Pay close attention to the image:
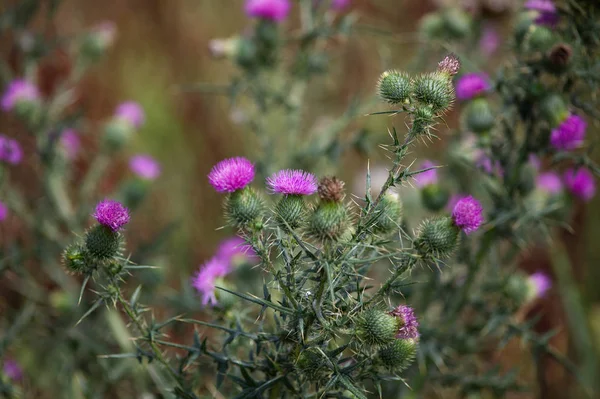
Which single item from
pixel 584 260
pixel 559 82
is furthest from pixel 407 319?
pixel 584 260

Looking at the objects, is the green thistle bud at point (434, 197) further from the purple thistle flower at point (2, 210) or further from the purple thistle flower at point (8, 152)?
the purple thistle flower at point (2, 210)

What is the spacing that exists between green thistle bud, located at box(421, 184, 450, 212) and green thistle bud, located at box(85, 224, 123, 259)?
1584 mm

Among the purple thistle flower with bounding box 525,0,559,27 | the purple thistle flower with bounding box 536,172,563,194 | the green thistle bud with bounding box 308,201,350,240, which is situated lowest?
the purple thistle flower with bounding box 536,172,563,194

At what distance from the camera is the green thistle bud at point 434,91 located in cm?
168

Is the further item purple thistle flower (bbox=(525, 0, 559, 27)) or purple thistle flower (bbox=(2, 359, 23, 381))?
purple thistle flower (bbox=(2, 359, 23, 381))

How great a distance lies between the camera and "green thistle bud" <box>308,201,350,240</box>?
163cm

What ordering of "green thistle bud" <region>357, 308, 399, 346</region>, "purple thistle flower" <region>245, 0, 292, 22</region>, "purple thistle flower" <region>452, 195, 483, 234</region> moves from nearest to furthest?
"green thistle bud" <region>357, 308, 399, 346</region> < "purple thistle flower" <region>452, 195, 483, 234</region> < "purple thistle flower" <region>245, 0, 292, 22</region>

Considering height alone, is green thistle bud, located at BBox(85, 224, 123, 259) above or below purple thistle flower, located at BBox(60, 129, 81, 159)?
below

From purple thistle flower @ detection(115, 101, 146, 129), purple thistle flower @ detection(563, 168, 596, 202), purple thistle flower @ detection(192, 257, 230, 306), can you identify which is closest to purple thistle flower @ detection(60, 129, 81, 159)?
purple thistle flower @ detection(115, 101, 146, 129)

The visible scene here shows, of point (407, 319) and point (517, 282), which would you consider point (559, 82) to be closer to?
point (517, 282)

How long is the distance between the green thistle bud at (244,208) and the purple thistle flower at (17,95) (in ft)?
6.68

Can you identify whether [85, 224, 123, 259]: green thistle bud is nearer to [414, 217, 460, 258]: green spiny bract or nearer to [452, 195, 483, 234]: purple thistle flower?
[414, 217, 460, 258]: green spiny bract

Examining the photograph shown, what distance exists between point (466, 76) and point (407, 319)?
1.65 meters

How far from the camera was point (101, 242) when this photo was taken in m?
1.75
